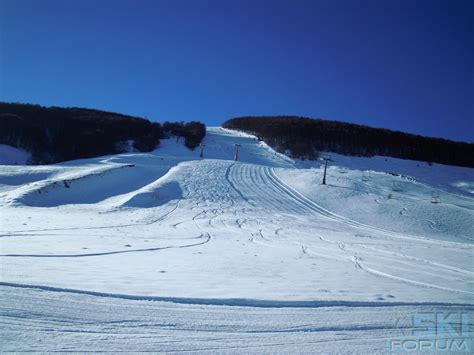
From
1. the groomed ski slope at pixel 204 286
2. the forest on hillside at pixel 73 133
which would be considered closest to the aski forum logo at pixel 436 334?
the groomed ski slope at pixel 204 286

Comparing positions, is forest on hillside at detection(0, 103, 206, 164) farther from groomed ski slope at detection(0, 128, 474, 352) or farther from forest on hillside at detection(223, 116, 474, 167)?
groomed ski slope at detection(0, 128, 474, 352)

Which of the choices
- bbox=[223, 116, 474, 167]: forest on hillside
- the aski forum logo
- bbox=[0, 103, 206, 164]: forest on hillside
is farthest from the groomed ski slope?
bbox=[223, 116, 474, 167]: forest on hillside

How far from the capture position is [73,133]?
57.8m

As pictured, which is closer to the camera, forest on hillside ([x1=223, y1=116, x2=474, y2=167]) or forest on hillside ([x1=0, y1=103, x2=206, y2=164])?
forest on hillside ([x1=0, y1=103, x2=206, y2=164])

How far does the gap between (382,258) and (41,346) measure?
733 cm

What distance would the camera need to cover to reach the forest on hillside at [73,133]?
52.2 metres

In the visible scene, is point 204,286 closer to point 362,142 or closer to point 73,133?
point 73,133

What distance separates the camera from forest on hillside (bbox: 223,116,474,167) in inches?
2953

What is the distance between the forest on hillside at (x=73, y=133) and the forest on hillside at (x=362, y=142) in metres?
23.1

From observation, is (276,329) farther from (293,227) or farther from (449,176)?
(449,176)

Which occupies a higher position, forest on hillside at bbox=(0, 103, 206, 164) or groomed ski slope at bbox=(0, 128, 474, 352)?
forest on hillside at bbox=(0, 103, 206, 164)

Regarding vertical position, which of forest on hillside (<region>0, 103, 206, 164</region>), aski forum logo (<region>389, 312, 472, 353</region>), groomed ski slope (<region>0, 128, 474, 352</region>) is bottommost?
groomed ski slope (<region>0, 128, 474, 352</region>)

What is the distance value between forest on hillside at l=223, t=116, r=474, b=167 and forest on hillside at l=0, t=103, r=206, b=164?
2315 cm

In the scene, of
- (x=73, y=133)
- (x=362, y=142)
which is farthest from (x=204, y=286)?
(x=362, y=142)
